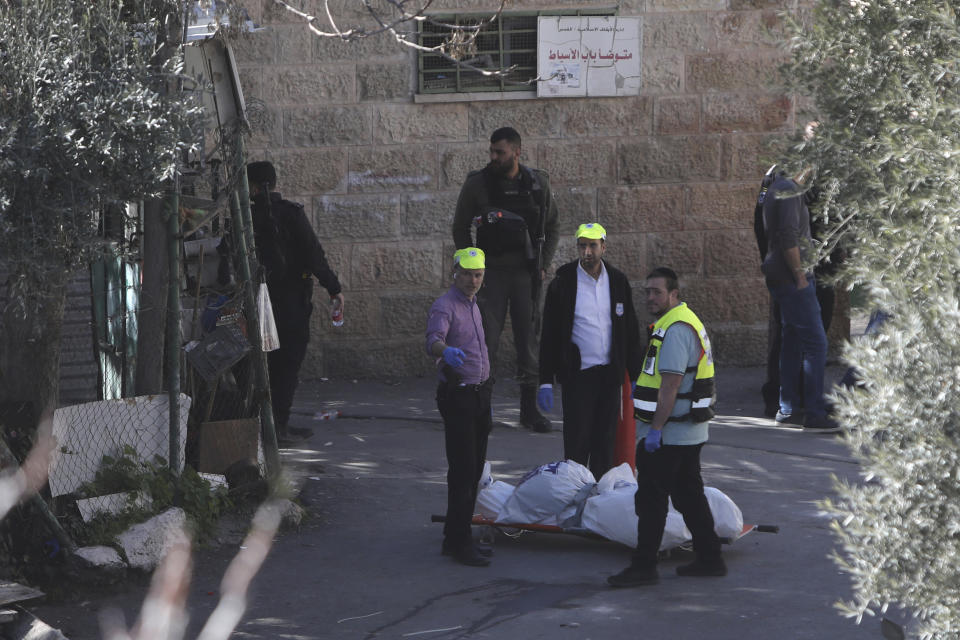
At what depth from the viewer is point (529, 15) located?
10641 mm

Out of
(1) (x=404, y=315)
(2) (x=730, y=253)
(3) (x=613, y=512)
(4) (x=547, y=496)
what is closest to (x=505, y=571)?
(4) (x=547, y=496)

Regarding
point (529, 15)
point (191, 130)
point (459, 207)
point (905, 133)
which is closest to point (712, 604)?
point (905, 133)

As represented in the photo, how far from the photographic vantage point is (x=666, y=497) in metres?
6.14

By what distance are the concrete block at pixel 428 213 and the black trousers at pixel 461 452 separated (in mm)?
4333

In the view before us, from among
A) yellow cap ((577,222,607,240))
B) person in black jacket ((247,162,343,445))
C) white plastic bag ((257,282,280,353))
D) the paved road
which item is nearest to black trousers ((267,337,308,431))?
person in black jacket ((247,162,343,445))

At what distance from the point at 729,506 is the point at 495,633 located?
160cm

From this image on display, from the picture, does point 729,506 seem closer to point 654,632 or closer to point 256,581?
point 654,632

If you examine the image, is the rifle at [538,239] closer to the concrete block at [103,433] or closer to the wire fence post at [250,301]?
the wire fence post at [250,301]

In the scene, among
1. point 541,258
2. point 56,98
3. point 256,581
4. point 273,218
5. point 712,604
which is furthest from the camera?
point 541,258

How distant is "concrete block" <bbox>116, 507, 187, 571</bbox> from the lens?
6277 millimetres

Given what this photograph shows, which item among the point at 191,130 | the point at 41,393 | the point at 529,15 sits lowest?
the point at 41,393

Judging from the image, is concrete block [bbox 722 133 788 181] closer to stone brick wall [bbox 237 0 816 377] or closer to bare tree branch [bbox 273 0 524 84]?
stone brick wall [bbox 237 0 816 377]

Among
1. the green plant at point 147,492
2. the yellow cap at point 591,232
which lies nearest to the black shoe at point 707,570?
the yellow cap at point 591,232

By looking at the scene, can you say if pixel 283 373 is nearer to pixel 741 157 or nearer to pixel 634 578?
pixel 634 578
